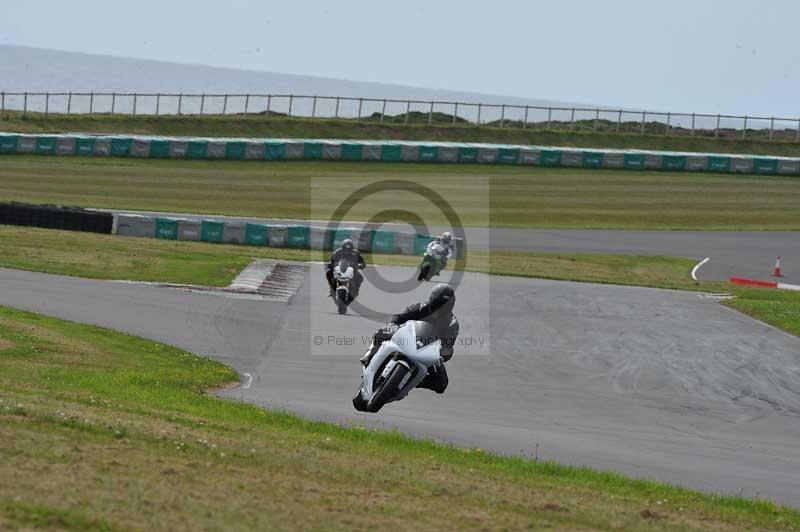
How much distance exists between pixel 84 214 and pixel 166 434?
31484 millimetres

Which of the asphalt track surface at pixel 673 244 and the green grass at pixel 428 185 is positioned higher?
the green grass at pixel 428 185

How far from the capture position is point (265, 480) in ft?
33.5

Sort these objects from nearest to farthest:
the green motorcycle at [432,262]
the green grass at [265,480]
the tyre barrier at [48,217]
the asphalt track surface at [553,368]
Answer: the green grass at [265,480] < the asphalt track surface at [553,368] < the green motorcycle at [432,262] < the tyre barrier at [48,217]

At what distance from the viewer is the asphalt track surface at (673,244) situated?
150ft

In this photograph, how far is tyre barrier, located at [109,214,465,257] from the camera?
43094mm

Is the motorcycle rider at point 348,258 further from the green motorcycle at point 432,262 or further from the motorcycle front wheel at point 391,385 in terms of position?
the motorcycle front wheel at point 391,385

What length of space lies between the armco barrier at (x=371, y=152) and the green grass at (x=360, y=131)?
6728 millimetres

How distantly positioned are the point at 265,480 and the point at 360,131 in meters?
69.1

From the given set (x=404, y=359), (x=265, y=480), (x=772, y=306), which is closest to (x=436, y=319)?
(x=404, y=359)

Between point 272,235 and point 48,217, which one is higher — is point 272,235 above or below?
above

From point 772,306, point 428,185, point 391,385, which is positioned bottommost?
point 391,385

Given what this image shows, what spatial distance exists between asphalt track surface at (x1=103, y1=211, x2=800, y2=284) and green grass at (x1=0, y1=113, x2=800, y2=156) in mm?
25686

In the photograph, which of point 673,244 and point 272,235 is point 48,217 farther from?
point 673,244

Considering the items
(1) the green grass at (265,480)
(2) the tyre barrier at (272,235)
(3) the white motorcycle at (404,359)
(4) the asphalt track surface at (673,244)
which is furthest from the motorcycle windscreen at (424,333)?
(4) the asphalt track surface at (673,244)
